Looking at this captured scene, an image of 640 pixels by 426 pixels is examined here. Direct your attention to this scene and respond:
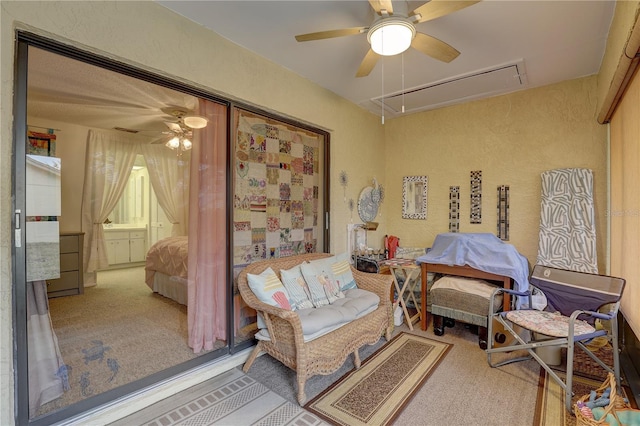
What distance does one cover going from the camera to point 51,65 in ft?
5.93

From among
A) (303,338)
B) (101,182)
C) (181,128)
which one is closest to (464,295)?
(303,338)

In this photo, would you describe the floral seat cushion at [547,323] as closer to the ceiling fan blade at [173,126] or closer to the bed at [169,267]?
the bed at [169,267]

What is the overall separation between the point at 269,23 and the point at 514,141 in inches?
129

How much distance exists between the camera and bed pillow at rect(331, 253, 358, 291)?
9.74ft

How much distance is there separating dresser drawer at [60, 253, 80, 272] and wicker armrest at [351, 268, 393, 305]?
7.99 feet

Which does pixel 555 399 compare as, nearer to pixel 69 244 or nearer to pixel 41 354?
pixel 41 354

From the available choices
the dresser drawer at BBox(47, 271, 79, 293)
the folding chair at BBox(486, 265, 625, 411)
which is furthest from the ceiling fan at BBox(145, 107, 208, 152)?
the folding chair at BBox(486, 265, 625, 411)

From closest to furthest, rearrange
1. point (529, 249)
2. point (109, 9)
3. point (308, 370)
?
point (109, 9) < point (308, 370) < point (529, 249)

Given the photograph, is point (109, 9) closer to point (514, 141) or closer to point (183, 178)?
point (183, 178)

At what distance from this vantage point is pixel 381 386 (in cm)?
222

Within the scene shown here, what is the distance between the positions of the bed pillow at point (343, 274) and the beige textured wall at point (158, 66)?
706 millimetres

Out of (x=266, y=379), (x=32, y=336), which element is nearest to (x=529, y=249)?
(x=266, y=379)

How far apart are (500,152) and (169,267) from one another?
4.16m

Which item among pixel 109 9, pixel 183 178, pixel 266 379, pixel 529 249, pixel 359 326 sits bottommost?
pixel 266 379
